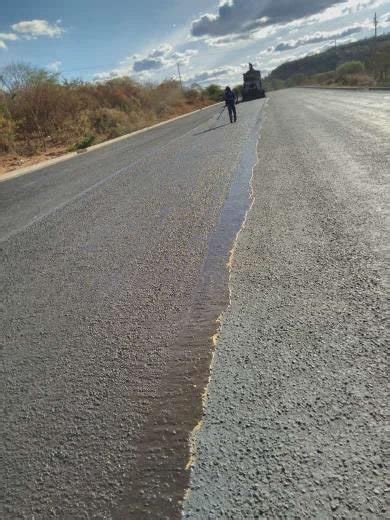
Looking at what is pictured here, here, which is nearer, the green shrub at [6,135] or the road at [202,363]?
the road at [202,363]

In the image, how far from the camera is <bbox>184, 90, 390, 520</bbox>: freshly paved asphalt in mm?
1496

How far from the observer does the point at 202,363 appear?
95.9 inches

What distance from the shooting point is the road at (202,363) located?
160cm

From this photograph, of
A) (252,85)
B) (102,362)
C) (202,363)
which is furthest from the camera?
(252,85)

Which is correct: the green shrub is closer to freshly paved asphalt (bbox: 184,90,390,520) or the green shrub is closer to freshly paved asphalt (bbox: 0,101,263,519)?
freshly paved asphalt (bbox: 0,101,263,519)

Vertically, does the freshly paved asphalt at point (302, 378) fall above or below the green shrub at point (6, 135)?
below

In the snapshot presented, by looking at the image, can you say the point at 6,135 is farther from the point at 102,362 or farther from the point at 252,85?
the point at 252,85

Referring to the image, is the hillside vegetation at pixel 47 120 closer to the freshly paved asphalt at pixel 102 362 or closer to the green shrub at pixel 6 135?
the green shrub at pixel 6 135

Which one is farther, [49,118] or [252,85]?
[252,85]

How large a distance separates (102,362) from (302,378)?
1262mm

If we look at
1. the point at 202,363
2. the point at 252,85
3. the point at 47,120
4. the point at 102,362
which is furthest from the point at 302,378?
the point at 252,85

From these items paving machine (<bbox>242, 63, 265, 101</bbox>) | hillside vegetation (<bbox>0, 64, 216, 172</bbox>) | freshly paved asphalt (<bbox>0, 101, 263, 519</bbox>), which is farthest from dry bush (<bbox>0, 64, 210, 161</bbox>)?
freshly paved asphalt (<bbox>0, 101, 263, 519</bbox>)

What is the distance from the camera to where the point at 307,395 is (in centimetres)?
195

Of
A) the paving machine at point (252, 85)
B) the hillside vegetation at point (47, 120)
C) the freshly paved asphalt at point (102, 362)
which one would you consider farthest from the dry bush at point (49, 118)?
the freshly paved asphalt at point (102, 362)
